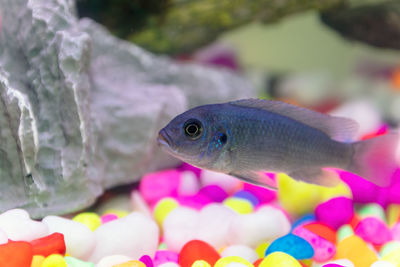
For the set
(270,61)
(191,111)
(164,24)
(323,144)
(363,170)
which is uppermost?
(164,24)

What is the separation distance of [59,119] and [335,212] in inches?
76.5

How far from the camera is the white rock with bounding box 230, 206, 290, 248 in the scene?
2.38m

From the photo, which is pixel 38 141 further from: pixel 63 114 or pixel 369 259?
pixel 369 259

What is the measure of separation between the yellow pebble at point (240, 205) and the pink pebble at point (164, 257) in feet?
2.05

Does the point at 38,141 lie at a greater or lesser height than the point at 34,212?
greater

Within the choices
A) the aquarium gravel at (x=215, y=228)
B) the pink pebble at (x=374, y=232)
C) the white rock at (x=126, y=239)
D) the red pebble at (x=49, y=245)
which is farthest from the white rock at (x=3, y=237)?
the pink pebble at (x=374, y=232)

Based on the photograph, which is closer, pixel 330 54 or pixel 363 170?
pixel 363 170

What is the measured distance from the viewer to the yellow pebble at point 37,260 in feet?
6.19

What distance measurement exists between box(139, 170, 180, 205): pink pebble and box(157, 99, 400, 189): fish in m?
1.08

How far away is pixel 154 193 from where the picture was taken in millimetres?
3090

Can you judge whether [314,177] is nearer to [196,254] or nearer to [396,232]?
[396,232]

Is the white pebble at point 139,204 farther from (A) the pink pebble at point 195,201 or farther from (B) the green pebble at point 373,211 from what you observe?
(B) the green pebble at point 373,211

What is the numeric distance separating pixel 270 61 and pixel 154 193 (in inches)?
350

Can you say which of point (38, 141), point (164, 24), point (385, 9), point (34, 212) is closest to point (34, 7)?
point (38, 141)
